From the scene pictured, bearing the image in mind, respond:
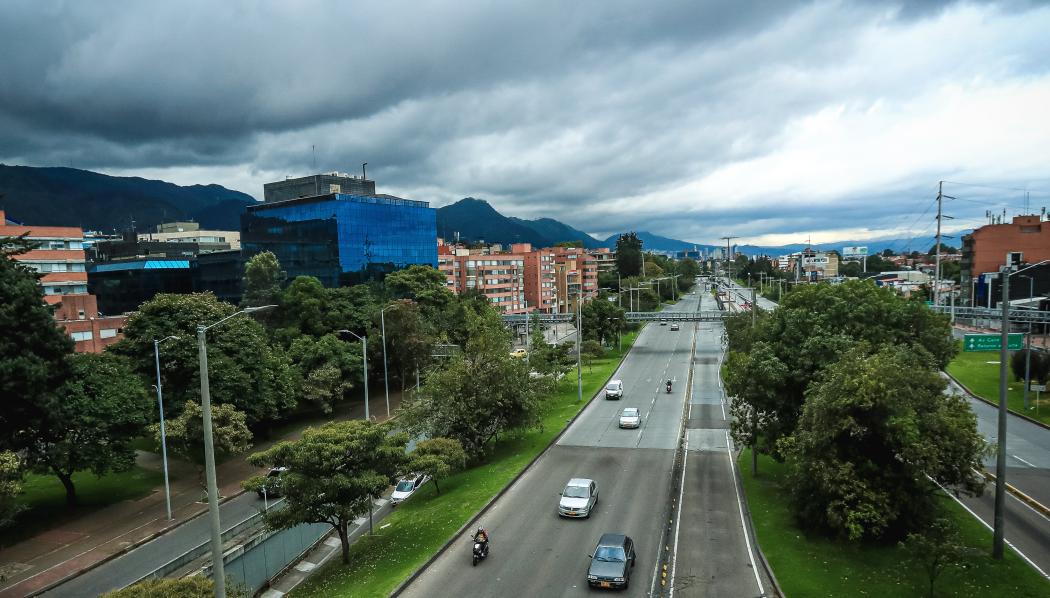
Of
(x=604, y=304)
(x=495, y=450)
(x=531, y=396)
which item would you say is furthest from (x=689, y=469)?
(x=604, y=304)

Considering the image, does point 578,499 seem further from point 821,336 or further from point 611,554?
point 821,336

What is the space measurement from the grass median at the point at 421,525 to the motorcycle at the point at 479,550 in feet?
2.83

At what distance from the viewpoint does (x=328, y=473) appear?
21688mm

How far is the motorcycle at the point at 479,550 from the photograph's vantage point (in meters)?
21.2

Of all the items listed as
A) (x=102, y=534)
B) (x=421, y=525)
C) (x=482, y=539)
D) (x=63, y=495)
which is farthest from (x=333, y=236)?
(x=482, y=539)

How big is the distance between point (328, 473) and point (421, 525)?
6.18m

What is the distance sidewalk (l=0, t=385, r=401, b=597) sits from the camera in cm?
2583

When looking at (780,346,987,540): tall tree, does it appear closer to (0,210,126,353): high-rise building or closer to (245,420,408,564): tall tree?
(245,420,408,564): tall tree

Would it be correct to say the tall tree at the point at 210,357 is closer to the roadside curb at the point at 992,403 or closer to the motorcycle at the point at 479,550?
the motorcycle at the point at 479,550

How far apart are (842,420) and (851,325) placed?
33.4 feet

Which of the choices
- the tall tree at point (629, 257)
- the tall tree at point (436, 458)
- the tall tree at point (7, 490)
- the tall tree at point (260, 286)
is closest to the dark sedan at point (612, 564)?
the tall tree at point (436, 458)

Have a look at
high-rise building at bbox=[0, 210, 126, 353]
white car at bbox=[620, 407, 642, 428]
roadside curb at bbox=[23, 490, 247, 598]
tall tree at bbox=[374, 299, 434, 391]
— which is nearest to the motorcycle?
roadside curb at bbox=[23, 490, 247, 598]

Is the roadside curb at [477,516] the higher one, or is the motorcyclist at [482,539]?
the motorcyclist at [482,539]

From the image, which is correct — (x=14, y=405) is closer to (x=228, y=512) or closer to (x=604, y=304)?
(x=228, y=512)
